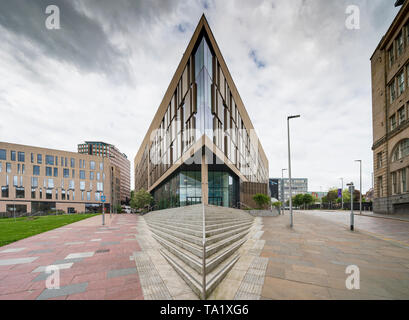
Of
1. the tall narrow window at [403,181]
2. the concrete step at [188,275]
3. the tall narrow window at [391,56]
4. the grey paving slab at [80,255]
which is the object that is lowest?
the grey paving slab at [80,255]

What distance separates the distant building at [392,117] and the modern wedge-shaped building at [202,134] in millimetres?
19689

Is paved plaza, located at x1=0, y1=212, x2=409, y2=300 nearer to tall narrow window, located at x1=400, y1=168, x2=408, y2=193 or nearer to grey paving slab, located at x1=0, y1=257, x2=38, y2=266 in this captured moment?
grey paving slab, located at x1=0, y1=257, x2=38, y2=266

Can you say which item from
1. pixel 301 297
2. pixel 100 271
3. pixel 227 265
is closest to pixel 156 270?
pixel 100 271

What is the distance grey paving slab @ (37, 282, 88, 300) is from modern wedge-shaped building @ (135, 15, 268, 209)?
1534 centimetres

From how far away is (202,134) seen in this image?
19172 millimetres

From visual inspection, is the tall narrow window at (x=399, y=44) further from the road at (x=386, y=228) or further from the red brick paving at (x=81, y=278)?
the red brick paving at (x=81, y=278)

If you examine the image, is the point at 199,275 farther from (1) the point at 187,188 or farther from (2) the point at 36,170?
(2) the point at 36,170

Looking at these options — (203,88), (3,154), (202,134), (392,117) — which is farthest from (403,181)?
(3,154)

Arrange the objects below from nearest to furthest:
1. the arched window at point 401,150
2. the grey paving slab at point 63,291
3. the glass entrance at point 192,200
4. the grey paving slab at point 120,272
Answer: the grey paving slab at point 63,291 → the grey paving slab at point 120,272 → the glass entrance at point 192,200 → the arched window at point 401,150

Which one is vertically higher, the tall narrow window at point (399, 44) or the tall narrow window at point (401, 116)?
the tall narrow window at point (399, 44)

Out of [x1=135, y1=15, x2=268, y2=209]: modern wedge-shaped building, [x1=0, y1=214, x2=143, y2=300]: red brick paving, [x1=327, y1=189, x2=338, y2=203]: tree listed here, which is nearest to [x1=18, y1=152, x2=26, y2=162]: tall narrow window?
[x1=135, y1=15, x2=268, y2=209]: modern wedge-shaped building

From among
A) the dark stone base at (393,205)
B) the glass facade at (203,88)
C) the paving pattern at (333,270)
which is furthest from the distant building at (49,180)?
the dark stone base at (393,205)

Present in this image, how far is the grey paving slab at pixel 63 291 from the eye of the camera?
3.91 m
